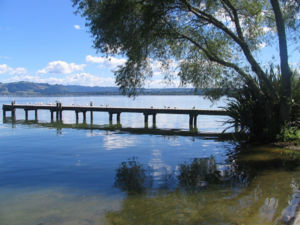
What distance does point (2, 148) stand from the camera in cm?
1666

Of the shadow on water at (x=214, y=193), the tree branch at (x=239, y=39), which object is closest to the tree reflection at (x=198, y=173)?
the shadow on water at (x=214, y=193)

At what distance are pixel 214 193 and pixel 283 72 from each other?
856 cm

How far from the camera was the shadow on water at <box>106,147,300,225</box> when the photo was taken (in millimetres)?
6558

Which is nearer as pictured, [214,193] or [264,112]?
[214,193]

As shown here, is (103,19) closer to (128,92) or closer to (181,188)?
(128,92)

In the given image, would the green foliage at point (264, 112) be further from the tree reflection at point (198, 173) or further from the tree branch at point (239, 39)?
the tree reflection at point (198, 173)

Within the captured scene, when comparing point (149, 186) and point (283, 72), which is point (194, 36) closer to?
point (283, 72)

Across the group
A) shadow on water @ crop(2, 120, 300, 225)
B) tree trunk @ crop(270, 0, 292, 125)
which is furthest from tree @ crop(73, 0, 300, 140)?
shadow on water @ crop(2, 120, 300, 225)

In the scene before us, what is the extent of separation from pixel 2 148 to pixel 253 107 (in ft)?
44.2

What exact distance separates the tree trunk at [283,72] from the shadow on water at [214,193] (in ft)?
9.59

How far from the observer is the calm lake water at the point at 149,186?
6.82 meters

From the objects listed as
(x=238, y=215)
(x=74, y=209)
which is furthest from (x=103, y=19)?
(x=238, y=215)

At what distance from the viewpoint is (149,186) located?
355 inches

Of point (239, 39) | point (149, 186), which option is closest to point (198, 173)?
point (149, 186)
